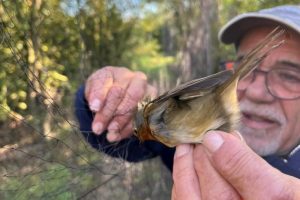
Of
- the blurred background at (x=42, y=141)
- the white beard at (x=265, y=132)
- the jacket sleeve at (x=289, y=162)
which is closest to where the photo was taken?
the blurred background at (x=42, y=141)

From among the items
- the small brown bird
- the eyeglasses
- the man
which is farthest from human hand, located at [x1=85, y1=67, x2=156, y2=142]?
the eyeglasses

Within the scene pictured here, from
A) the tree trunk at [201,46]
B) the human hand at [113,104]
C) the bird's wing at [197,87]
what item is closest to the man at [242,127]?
the human hand at [113,104]

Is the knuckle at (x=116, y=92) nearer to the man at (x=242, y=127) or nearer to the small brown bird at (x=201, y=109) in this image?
the man at (x=242, y=127)

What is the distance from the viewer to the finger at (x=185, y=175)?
1124 millimetres

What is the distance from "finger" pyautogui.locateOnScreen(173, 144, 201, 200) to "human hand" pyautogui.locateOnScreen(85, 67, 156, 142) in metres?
0.38

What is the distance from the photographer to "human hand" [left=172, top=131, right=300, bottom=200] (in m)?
0.98

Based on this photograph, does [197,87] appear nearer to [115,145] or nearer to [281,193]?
[281,193]

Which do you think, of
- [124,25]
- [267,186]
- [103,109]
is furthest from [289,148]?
[124,25]

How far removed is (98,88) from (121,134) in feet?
0.65

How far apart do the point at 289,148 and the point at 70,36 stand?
195 centimetres

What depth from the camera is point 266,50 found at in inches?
43.4

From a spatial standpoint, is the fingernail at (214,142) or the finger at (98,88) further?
the finger at (98,88)

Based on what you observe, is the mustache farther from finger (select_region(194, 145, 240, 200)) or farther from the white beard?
finger (select_region(194, 145, 240, 200))

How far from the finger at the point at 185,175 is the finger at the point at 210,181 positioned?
0.06 ft
